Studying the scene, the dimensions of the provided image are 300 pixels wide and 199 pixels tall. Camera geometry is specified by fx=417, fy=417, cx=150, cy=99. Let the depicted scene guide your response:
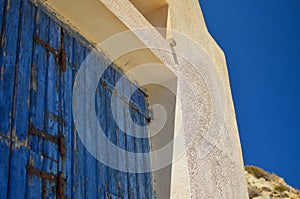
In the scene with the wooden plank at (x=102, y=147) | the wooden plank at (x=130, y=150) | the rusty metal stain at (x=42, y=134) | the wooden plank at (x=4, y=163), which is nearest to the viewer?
the wooden plank at (x=4, y=163)

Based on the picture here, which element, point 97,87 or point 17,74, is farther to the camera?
point 97,87

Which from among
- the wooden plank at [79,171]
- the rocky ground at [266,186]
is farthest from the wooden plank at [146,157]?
the rocky ground at [266,186]

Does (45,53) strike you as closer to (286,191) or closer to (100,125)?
(100,125)

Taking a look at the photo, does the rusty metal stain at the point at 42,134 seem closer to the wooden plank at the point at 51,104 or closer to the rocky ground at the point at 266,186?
the wooden plank at the point at 51,104

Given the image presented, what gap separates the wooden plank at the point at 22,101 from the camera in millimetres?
2309

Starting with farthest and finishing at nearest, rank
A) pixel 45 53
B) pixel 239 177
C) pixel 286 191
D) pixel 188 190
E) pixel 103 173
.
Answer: pixel 286 191 → pixel 239 177 → pixel 188 190 → pixel 103 173 → pixel 45 53

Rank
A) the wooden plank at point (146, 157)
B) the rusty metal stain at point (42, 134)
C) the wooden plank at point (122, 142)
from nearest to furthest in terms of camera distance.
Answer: the rusty metal stain at point (42, 134), the wooden plank at point (122, 142), the wooden plank at point (146, 157)

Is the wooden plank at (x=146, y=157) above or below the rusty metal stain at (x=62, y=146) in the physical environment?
above

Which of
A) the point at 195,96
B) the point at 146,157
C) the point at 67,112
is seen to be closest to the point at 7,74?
the point at 67,112

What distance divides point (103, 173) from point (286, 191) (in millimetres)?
15592

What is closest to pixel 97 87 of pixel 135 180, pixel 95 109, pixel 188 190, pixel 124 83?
pixel 95 109

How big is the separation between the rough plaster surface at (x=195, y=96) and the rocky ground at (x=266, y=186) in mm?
11010

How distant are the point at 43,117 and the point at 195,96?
241 cm

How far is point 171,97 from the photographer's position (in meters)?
4.30
